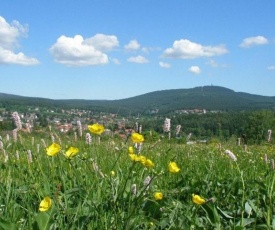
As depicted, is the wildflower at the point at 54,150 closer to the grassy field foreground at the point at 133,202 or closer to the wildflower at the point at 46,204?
the grassy field foreground at the point at 133,202

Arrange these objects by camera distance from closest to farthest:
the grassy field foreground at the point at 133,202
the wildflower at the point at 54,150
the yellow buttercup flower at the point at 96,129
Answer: the grassy field foreground at the point at 133,202 < the wildflower at the point at 54,150 < the yellow buttercup flower at the point at 96,129

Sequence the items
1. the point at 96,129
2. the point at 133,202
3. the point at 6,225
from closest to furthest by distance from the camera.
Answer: the point at 6,225 → the point at 133,202 → the point at 96,129

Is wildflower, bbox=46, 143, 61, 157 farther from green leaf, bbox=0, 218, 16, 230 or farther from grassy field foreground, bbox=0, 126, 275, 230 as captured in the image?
green leaf, bbox=0, 218, 16, 230

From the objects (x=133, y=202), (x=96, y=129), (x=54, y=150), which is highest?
(x=96, y=129)

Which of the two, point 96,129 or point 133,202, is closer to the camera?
point 133,202

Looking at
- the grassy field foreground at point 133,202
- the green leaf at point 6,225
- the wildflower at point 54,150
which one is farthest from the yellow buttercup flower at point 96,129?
the green leaf at point 6,225

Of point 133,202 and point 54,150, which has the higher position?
point 54,150

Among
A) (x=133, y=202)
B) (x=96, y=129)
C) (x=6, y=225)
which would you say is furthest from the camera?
(x=96, y=129)

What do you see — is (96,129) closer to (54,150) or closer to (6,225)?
(54,150)

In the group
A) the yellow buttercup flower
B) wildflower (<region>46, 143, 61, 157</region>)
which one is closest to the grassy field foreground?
wildflower (<region>46, 143, 61, 157</region>)

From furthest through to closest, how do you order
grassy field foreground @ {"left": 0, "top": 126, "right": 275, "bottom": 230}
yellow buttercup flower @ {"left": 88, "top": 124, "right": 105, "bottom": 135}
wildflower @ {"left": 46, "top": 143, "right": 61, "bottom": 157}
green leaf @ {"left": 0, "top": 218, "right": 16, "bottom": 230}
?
yellow buttercup flower @ {"left": 88, "top": 124, "right": 105, "bottom": 135}, wildflower @ {"left": 46, "top": 143, "right": 61, "bottom": 157}, grassy field foreground @ {"left": 0, "top": 126, "right": 275, "bottom": 230}, green leaf @ {"left": 0, "top": 218, "right": 16, "bottom": 230}

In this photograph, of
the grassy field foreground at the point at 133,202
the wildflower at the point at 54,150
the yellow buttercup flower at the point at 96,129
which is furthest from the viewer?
the yellow buttercup flower at the point at 96,129

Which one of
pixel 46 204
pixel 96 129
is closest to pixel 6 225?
pixel 46 204

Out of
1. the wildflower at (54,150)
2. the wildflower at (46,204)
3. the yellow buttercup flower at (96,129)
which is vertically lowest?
the wildflower at (46,204)
